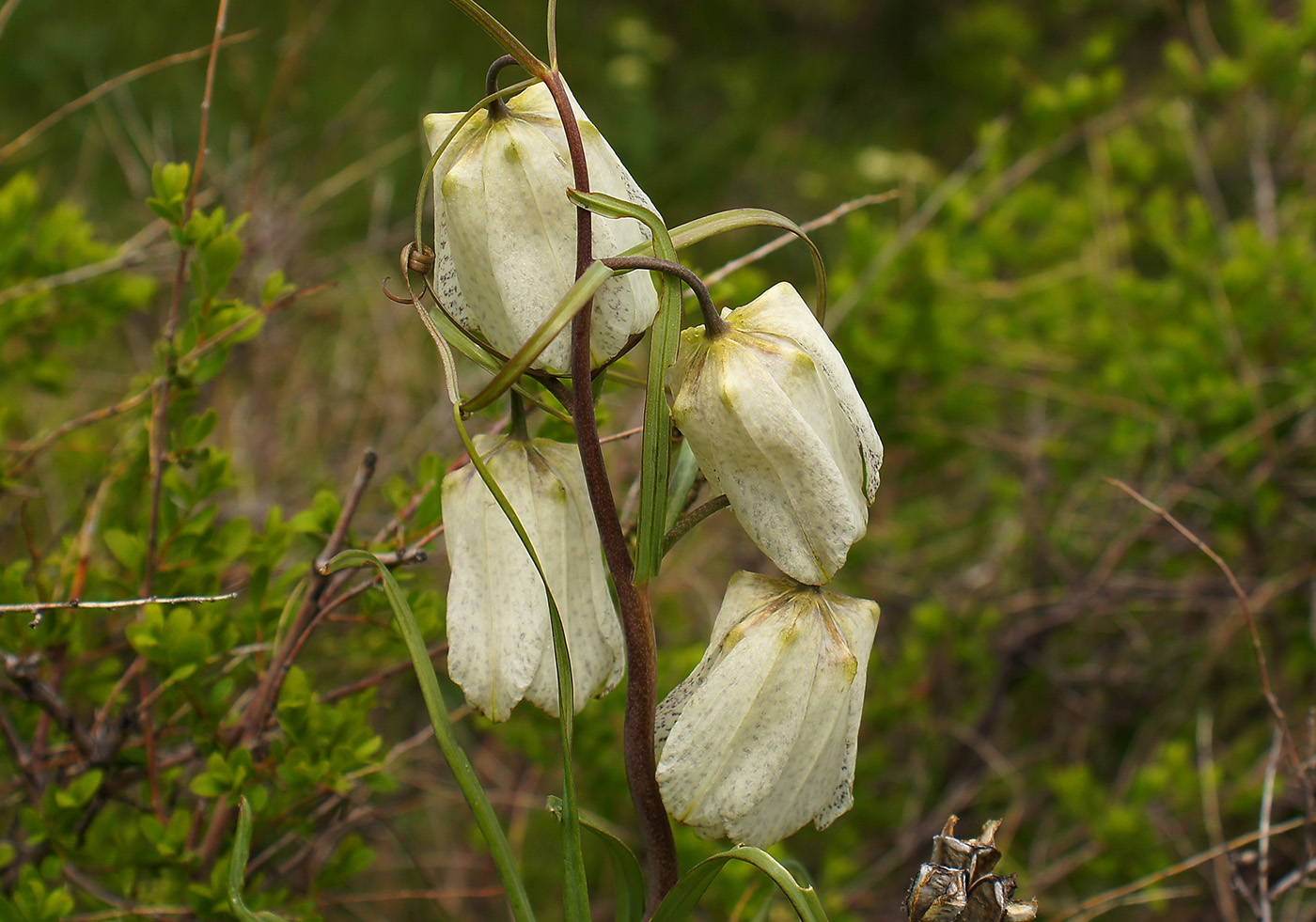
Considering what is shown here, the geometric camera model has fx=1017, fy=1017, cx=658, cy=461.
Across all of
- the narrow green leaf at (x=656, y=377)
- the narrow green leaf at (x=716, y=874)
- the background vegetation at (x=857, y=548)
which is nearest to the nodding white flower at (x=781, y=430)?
the narrow green leaf at (x=656, y=377)

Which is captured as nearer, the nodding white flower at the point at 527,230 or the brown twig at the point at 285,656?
the nodding white flower at the point at 527,230

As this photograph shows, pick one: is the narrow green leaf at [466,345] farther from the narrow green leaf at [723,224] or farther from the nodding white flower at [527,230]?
the narrow green leaf at [723,224]

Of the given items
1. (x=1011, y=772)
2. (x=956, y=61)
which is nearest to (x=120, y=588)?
(x=1011, y=772)

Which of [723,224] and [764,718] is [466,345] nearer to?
[723,224]

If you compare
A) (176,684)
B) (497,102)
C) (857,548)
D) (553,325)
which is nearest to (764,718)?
(553,325)

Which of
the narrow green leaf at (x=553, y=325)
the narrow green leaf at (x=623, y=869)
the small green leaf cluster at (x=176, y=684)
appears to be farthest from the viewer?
the small green leaf cluster at (x=176, y=684)

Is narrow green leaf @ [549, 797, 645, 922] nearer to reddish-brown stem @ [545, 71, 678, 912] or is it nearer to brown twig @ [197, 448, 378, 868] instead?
reddish-brown stem @ [545, 71, 678, 912]

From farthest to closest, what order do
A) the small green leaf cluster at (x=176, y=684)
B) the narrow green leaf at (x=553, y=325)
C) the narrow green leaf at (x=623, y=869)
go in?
the small green leaf cluster at (x=176, y=684) → the narrow green leaf at (x=623, y=869) → the narrow green leaf at (x=553, y=325)
